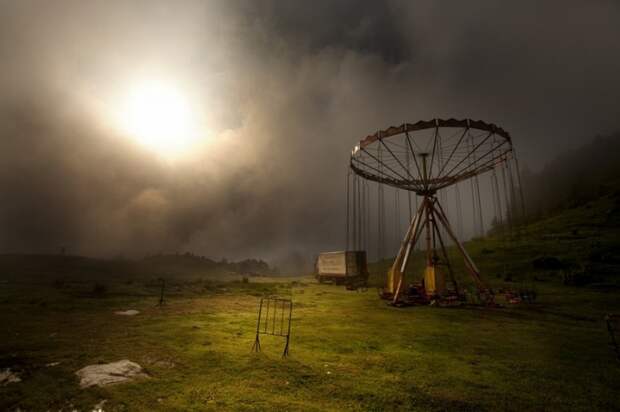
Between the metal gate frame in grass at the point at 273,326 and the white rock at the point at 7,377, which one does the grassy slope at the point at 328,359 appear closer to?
the white rock at the point at 7,377

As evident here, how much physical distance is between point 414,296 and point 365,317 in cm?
687

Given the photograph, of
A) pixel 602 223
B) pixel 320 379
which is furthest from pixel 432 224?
pixel 602 223

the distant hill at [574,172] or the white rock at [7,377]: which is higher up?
the distant hill at [574,172]

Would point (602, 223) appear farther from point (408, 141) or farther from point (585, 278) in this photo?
point (408, 141)

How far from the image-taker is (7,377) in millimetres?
7234

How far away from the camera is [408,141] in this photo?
2047 cm

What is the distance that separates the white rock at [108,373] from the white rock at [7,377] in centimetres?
122

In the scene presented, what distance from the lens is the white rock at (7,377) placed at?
702 cm

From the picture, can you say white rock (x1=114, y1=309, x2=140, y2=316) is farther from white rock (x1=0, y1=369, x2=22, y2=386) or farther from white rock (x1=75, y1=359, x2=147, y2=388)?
white rock (x1=75, y1=359, x2=147, y2=388)

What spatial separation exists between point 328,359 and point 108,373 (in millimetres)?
5927

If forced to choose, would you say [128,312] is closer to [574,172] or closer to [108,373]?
[108,373]

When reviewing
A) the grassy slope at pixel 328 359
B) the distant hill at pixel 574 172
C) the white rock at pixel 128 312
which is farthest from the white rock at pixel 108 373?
the distant hill at pixel 574 172

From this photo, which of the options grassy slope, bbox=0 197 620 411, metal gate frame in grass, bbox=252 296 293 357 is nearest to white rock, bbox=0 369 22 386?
grassy slope, bbox=0 197 620 411

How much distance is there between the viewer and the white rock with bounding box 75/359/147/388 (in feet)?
23.1
